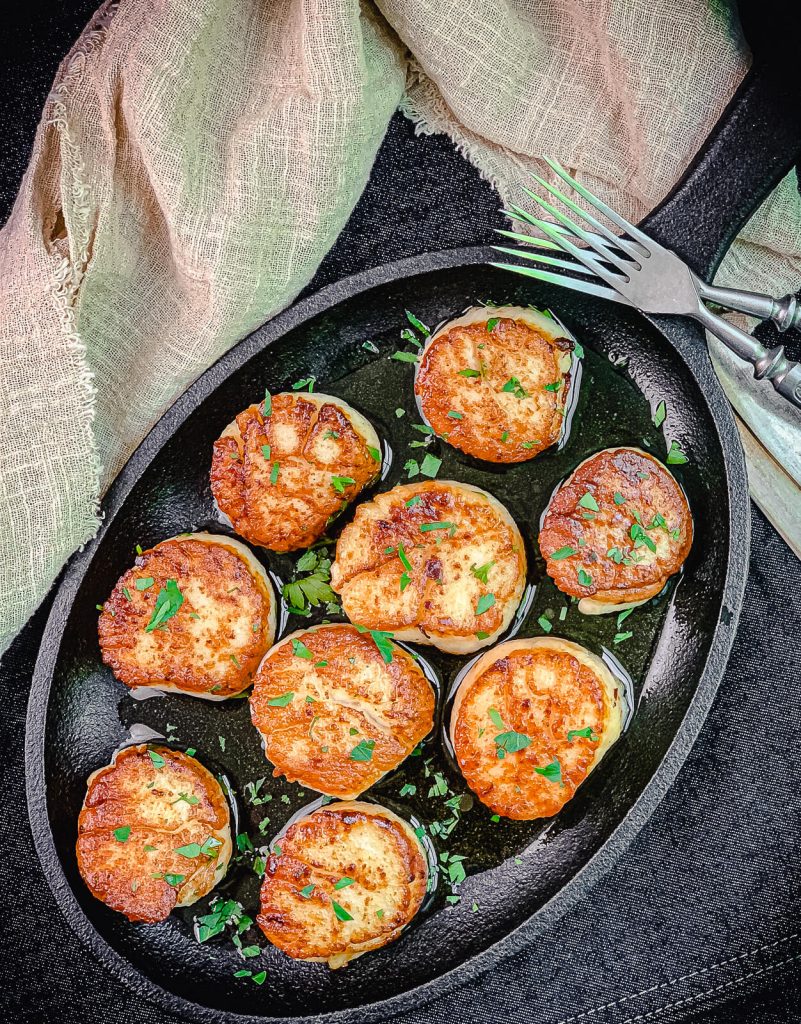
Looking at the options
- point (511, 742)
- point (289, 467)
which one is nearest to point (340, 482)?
point (289, 467)

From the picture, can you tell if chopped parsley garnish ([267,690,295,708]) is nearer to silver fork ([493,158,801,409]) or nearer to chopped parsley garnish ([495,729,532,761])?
chopped parsley garnish ([495,729,532,761])

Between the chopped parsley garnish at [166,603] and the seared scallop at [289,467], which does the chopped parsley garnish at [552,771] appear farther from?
the chopped parsley garnish at [166,603]

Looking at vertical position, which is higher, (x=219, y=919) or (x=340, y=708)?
(x=340, y=708)

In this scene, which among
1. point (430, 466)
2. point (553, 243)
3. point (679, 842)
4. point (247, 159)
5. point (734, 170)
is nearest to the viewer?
point (734, 170)

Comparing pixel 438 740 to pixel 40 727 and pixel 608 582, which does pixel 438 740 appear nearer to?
pixel 608 582

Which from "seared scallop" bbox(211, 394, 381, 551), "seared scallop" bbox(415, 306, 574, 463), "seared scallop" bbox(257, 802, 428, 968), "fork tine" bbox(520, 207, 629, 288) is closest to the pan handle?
"fork tine" bbox(520, 207, 629, 288)

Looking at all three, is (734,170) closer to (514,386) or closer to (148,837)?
(514,386)

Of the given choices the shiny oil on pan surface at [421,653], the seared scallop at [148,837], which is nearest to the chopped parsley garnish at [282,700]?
the shiny oil on pan surface at [421,653]
